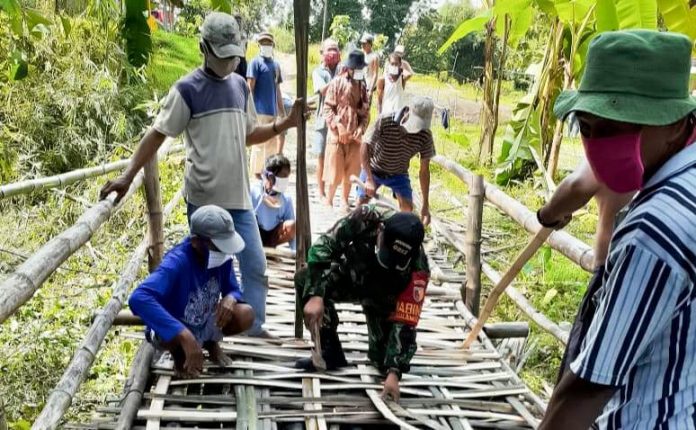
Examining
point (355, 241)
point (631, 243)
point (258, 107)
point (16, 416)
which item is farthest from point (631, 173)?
point (258, 107)

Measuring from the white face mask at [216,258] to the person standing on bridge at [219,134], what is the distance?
325 mm

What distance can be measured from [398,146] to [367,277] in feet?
6.38

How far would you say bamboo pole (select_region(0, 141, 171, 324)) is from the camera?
1.47 m

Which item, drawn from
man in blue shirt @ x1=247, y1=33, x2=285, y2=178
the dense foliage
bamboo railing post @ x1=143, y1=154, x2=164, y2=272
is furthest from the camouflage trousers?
the dense foliage

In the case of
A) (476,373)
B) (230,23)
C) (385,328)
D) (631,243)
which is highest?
(230,23)

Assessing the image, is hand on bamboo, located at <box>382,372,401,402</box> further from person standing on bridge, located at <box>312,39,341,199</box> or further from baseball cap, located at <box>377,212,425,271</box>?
person standing on bridge, located at <box>312,39,341,199</box>

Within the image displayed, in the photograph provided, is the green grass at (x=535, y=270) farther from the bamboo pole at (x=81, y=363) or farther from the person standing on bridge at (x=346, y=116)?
the bamboo pole at (x=81, y=363)

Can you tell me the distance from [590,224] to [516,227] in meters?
0.66

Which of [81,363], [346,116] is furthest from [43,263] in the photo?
[346,116]

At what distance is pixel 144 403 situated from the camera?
2180mm

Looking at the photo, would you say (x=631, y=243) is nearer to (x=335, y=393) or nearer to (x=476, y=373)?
(x=335, y=393)

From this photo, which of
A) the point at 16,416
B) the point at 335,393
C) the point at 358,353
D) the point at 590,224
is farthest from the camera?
the point at 590,224

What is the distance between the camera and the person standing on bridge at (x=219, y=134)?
2.51m

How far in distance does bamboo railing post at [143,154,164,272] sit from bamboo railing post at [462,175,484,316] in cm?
160
